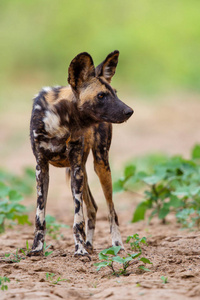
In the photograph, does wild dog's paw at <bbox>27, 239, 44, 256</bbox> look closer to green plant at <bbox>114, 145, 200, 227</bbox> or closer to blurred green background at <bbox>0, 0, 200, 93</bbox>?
green plant at <bbox>114, 145, 200, 227</bbox>

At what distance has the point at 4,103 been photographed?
17.1 metres

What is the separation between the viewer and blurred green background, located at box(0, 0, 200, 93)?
2061cm

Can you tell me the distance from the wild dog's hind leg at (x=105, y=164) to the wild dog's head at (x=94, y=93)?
44 centimetres

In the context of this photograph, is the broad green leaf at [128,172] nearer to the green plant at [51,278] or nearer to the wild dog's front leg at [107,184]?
the wild dog's front leg at [107,184]

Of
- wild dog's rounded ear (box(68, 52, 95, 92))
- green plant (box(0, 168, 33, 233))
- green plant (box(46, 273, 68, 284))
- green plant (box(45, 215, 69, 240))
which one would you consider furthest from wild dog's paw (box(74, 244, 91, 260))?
wild dog's rounded ear (box(68, 52, 95, 92))

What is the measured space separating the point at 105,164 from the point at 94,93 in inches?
33.5

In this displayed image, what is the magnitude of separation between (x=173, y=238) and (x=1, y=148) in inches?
333

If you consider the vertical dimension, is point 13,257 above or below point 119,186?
below

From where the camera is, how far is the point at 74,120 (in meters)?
4.80

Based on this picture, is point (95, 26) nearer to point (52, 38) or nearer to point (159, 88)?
point (52, 38)

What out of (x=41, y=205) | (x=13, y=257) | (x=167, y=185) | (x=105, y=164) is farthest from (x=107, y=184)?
(x=13, y=257)

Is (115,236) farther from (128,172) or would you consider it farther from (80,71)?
(80,71)

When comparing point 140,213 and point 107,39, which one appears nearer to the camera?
point 140,213

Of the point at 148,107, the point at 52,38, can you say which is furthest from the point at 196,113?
the point at 52,38
